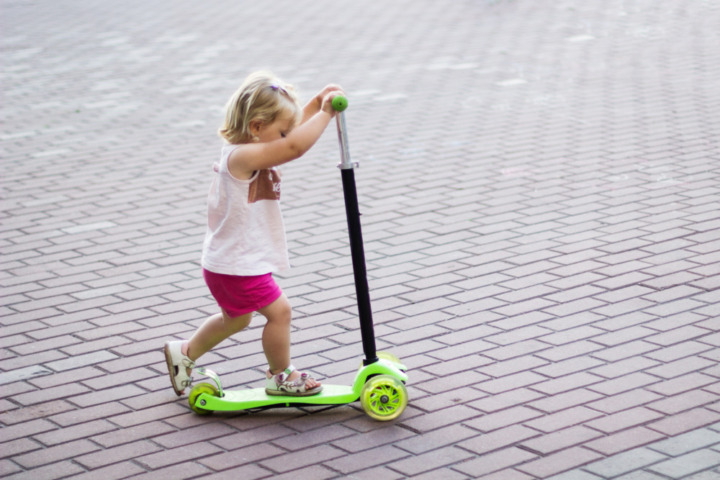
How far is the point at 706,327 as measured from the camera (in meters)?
4.01

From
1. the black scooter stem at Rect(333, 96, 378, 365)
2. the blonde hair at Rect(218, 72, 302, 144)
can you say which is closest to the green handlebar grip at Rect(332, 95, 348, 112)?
the black scooter stem at Rect(333, 96, 378, 365)

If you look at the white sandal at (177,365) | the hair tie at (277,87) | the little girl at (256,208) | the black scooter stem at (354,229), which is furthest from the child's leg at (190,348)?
the hair tie at (277,87)

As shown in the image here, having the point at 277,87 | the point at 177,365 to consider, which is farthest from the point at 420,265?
the point at 277,87

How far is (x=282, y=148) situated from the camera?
3248 mm

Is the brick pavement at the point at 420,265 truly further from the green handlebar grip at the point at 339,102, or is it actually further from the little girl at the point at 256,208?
the green handlebar grip at the point at 339,102

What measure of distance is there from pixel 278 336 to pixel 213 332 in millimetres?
296

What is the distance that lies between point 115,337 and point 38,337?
37cm

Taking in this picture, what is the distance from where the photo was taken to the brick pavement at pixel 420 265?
10.7 feet

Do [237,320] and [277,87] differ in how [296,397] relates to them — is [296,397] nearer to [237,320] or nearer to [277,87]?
[237,320]

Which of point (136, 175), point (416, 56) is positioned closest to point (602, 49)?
point (416, 56)

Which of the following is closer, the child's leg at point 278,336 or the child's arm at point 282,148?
the child's arm at point 282,148

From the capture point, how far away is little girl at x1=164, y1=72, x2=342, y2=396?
10.9 feet

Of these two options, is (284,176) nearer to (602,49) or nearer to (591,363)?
(591,363)

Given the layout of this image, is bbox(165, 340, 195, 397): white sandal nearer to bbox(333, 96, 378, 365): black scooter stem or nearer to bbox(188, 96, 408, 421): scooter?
bbox(188, 96, 408, 421): scooter
